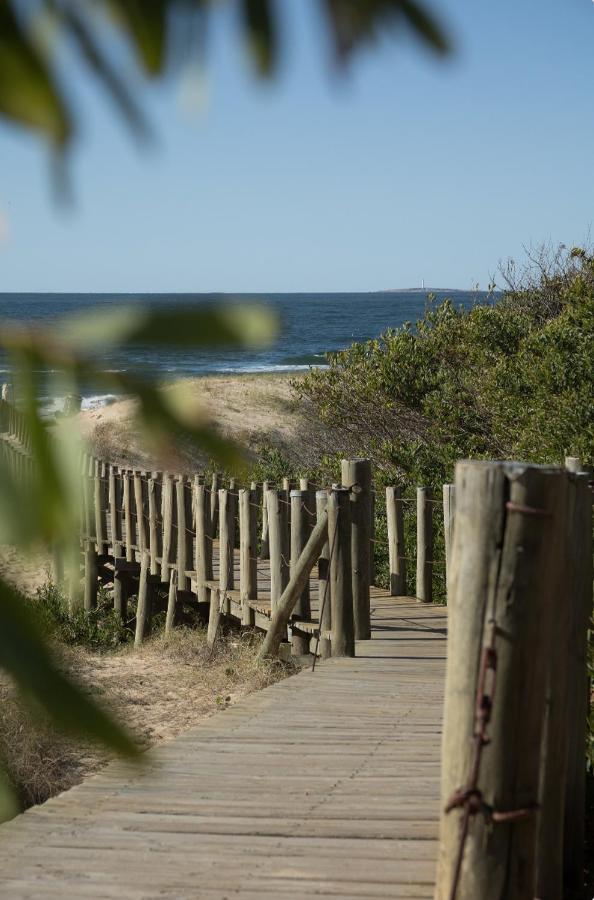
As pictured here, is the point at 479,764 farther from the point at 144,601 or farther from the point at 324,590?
the point at 144,601

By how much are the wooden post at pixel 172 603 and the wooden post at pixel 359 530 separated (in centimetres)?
499

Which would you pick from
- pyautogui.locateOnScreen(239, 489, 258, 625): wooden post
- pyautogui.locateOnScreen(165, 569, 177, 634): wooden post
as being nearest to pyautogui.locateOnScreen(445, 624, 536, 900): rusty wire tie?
pyautogui.locateOnScreen(239, 489, 258, 625): wooden post

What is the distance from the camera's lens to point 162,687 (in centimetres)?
995

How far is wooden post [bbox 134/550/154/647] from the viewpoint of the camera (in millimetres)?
12594

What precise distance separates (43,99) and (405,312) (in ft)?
298

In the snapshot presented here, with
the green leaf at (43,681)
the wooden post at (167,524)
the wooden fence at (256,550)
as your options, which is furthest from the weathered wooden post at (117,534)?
the green leaf at (43,681)

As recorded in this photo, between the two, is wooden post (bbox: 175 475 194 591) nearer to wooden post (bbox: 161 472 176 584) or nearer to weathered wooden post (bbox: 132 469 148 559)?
wooden post (bbox: 161 472 176 584)

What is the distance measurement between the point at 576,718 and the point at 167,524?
27.5 ft

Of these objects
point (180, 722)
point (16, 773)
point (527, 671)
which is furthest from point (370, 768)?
point (180, 722)

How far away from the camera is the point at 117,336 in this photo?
1.66ft

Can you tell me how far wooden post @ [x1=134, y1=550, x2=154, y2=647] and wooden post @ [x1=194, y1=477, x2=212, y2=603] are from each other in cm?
184

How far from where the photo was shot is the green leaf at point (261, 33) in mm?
490

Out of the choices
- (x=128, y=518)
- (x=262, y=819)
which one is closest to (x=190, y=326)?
(x=262, y=819)

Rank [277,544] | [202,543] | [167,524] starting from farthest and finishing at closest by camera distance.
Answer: [167,524] → [202,543] → [277,544]
